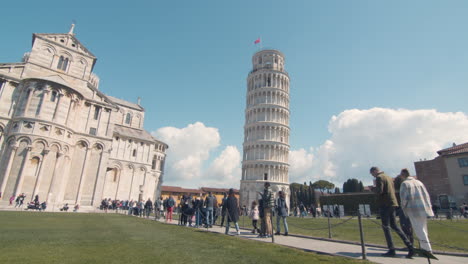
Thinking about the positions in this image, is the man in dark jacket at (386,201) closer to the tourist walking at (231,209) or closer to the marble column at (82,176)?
the tourist walking at (231,209)

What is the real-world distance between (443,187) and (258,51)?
47.6m

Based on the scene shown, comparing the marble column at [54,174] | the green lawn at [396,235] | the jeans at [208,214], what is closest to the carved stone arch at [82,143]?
the marble column at [54,174]

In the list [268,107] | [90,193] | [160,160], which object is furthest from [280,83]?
[90,193]

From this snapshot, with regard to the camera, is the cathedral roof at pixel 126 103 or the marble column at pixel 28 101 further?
the cathedral roof at pixel 126 103

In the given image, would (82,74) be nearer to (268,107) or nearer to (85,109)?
(85,109)

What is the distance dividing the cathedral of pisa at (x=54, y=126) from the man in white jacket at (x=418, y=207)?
32.9 meters

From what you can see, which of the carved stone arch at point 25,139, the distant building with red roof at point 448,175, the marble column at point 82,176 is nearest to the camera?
the carved stone arch at point 25,139

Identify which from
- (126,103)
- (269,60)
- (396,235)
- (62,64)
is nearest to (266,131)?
(269,60)

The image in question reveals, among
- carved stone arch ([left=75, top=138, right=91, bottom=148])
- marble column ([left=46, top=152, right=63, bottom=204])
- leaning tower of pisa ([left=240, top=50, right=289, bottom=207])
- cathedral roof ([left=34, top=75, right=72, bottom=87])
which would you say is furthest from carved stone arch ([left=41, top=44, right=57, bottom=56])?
leaning tower of pisa ([left=240, top=50, right=289, bottom=207])

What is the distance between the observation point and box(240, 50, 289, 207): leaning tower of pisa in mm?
52469

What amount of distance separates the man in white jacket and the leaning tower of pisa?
4555 cm

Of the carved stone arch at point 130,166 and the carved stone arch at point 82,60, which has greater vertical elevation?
the carved stone arch at point 82,60

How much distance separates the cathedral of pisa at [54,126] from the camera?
26.1m

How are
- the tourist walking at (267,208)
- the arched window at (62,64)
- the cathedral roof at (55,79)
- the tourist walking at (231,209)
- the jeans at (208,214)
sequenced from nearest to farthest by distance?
the tourist walking at (267,208) → the tourist walking at (231,209) → the jeans at (208,214) → the cathedral roof at (55,79) → the arched window at (62,64)
